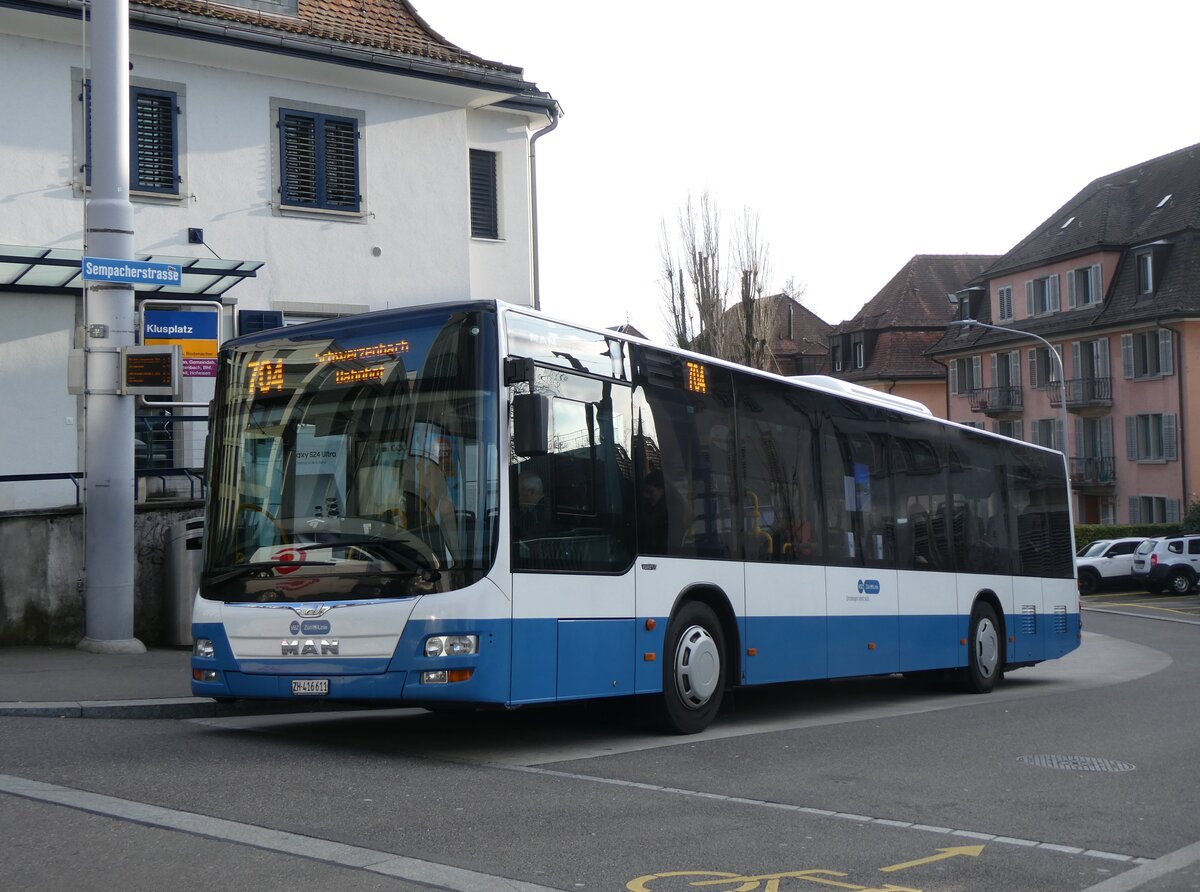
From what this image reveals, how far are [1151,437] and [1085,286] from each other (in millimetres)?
7697

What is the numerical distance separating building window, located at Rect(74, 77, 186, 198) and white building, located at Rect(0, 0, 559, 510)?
26 mm

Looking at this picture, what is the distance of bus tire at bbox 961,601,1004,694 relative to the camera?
651 inches

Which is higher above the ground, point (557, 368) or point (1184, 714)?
point (557, 368)

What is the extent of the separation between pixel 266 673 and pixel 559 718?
3.39 m

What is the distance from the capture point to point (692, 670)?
11023mm

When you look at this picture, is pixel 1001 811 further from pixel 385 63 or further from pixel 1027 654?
pixel 385 63

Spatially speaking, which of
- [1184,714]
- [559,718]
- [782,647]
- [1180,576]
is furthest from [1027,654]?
[1180,576]

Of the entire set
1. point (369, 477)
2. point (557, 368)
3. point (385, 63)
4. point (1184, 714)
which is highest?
point (385, 63)

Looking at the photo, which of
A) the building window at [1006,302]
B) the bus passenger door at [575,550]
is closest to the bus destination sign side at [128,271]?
the bus passenger door at [575,550]

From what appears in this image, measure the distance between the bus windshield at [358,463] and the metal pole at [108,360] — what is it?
4.50 metres

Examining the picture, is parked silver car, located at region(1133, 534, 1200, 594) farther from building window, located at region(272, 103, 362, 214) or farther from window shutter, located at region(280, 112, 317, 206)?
window shutter, located at region(280, 112, 317, 206)

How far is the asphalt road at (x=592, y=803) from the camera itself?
6.17m

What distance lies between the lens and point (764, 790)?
8453 millimetres

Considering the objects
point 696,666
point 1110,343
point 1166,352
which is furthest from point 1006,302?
point 696,666
